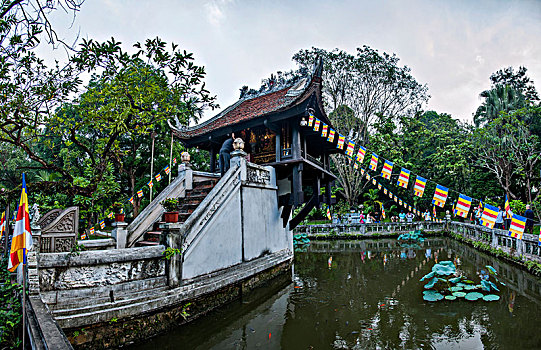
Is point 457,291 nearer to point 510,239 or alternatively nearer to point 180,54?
point 510,239

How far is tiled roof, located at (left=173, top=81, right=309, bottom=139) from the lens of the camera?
1038cm

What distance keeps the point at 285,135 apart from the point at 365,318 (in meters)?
6.68

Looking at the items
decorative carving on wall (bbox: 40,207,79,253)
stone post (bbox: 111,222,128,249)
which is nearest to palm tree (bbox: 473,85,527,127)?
stone post (bbox: 111,222,128,249)

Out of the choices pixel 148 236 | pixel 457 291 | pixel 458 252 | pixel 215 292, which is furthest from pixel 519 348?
pixel 458 252

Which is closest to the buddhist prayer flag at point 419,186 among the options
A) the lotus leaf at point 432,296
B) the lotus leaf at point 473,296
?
the lotus leaf at point 473,296

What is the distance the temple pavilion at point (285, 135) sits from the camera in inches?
390

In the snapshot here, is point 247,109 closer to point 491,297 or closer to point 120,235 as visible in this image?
point 120,235

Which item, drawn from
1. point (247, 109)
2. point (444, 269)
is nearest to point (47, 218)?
point (247, 109)

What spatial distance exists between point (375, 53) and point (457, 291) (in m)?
19.2

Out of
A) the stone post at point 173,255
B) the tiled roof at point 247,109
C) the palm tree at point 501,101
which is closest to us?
the stone post at point 173,255

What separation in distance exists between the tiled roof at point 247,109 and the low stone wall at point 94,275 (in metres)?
6.21

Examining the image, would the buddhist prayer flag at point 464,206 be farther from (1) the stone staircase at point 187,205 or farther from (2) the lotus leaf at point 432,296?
(1) the stone staircase at point 187,205

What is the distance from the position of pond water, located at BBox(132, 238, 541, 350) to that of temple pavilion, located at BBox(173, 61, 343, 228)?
3151 millimetres

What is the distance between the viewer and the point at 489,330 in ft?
17.8
